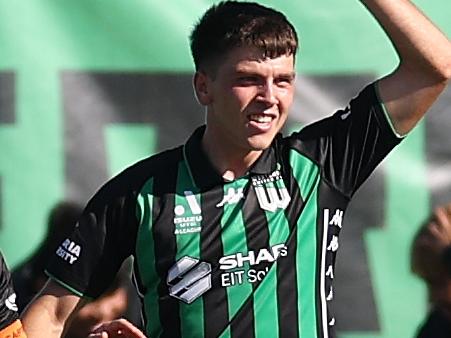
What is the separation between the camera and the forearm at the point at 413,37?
8.07 feet

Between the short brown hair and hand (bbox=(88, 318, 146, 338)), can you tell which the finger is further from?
hand (bbox=(88, 318, 146, 338))

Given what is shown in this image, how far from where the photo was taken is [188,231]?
248 centimetres

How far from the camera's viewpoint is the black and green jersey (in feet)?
8.04

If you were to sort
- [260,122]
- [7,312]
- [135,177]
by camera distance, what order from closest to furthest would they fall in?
[7,312], [260,122], [135,177]

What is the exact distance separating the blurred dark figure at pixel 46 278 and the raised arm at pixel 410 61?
2.88ft

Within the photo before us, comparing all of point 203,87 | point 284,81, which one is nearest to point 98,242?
point 203,87

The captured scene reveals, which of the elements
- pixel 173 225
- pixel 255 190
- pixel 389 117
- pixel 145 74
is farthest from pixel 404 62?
pixel 145 74

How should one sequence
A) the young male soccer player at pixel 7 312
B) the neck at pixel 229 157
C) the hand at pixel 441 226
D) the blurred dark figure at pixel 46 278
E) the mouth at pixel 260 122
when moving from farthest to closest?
the hand at pixel 441 226
the blurred dark figure at pixel 46 278
the neck at pixel 229 157
the mouth at pixel 260 122
the young male soccer player at pixel 7 312

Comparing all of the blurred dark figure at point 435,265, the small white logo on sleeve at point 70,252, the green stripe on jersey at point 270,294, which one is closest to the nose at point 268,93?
the green stripe on jersey at point 270,294

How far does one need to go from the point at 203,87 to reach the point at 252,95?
0.14 meters

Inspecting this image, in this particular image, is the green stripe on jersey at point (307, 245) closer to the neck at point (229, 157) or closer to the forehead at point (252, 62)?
the neck at point (229, 157)

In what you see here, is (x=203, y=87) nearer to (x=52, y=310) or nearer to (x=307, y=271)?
(x=307, y=271)

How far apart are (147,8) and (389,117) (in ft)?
2.59

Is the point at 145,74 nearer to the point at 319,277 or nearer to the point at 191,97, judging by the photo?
the point at 191,97
